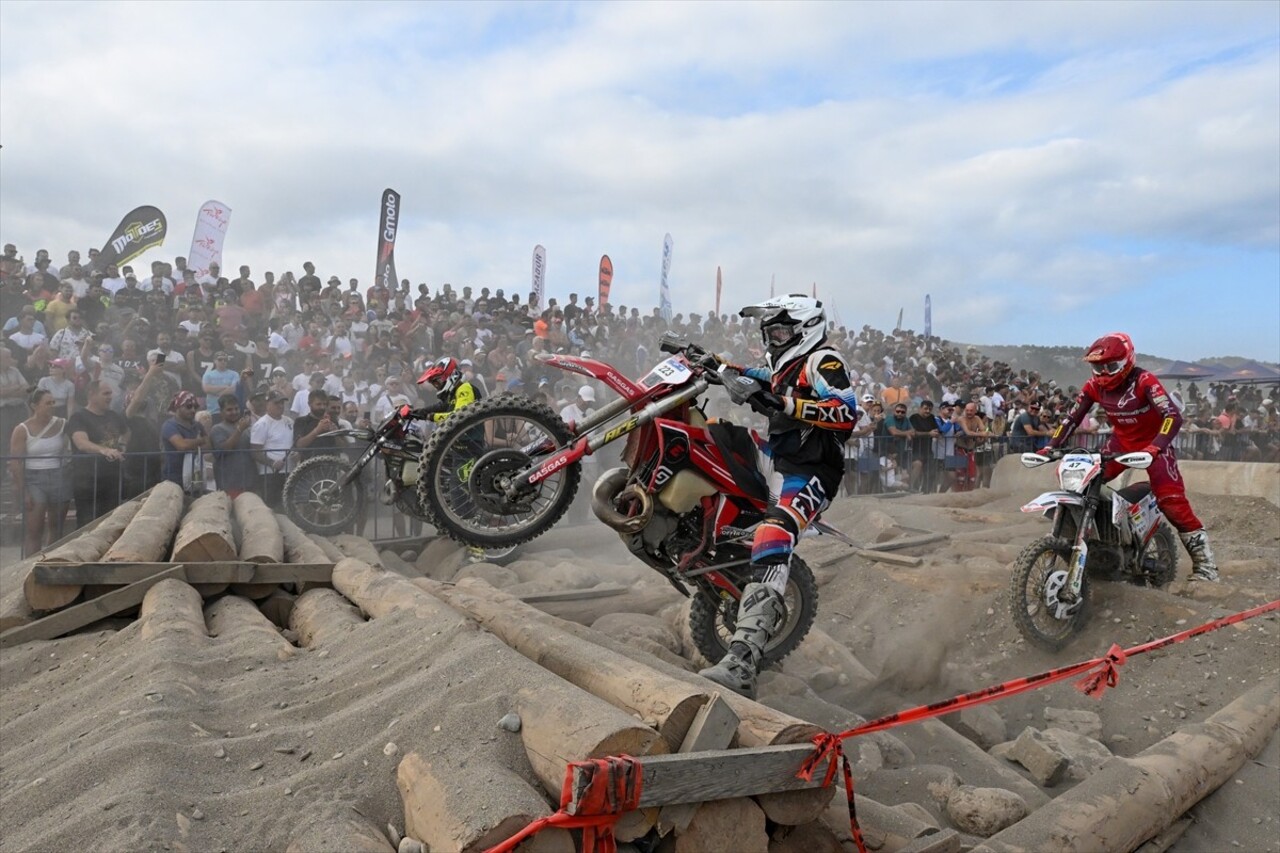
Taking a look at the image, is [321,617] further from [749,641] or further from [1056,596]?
[1056,596]

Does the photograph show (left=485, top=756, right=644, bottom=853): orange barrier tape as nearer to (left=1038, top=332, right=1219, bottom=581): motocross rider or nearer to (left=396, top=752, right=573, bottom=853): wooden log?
(left=396, top=752, right=573, bottom=853): wooden log

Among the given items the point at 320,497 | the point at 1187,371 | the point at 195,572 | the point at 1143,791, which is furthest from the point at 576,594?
the point at 1187,371

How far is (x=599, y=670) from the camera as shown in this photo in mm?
3623

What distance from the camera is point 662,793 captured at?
2.82 m

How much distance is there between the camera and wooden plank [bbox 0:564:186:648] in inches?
215

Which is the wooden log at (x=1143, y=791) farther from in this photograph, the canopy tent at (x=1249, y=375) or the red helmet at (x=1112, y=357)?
the canopy tent at (x=1249, y=375)

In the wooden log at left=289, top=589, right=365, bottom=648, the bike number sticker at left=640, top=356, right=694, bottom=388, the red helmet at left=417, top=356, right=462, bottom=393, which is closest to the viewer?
the wooden log at left=289, top=589, right=365, bottom=648

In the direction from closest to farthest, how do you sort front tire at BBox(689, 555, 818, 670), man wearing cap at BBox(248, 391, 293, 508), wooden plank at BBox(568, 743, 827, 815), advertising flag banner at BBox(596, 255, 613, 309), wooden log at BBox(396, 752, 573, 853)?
wooden log at BBox(396, 752, 573, 853), wooden plank at BBox(568, 743, 827, 815), front tire at BBox(689, 555, 818, 670), man wearing cap at BBox(248, 391, 293, 508), advertising flag banner at BBox(596, 255, 613, 309)

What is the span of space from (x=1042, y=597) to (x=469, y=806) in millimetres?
5291

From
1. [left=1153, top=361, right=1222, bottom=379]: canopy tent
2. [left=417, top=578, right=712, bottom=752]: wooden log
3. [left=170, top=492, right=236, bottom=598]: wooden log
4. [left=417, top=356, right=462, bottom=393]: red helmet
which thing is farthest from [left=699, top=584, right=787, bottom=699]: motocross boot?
[left=1153, top=361, right=1222, bottom=379]: canopy tent

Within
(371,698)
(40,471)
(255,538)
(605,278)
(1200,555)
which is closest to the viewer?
(371,698)

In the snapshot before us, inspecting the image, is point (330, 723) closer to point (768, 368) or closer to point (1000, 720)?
point (768, 368)

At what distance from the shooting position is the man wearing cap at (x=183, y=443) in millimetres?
10109

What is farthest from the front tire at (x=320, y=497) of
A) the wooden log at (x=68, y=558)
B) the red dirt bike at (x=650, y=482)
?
the red dirt bike at (x=650, y=482)
